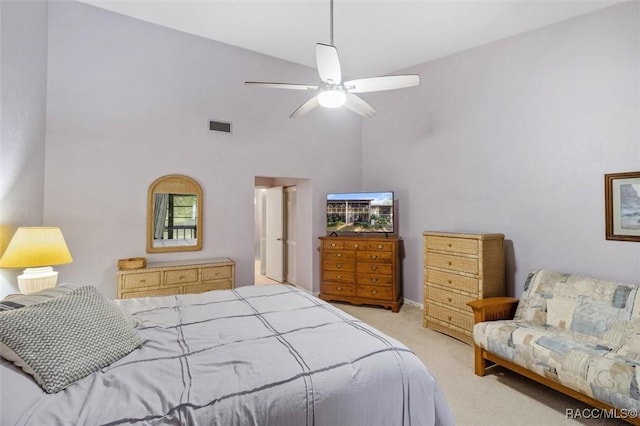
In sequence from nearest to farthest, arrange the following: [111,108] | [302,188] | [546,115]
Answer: [546,115]
[111,108]
[302,188]

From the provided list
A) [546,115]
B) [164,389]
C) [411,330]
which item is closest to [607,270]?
[546,115]

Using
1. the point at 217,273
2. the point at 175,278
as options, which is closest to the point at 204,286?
the point at 217,273

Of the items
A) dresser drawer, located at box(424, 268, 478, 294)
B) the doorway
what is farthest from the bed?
the doorway

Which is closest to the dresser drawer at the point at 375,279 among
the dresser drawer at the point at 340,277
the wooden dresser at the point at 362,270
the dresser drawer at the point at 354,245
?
the wooden dresser at the point at 362,270

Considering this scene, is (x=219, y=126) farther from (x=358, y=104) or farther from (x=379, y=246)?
(x=379, y=246)

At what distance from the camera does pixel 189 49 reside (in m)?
3.90

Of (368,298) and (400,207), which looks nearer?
(368,298)

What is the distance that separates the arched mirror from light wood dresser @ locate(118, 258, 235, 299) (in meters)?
0.28

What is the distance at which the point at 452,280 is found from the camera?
3367mm

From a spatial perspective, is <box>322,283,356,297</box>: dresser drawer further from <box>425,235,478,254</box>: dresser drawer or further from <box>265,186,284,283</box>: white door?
<box>265,186,284,283</box>: white door

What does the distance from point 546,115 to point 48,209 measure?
17.6 ft

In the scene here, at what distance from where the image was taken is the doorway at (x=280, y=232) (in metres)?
5.60

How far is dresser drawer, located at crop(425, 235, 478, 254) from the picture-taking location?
3.18 m

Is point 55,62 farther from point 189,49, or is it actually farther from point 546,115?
point 546,115
